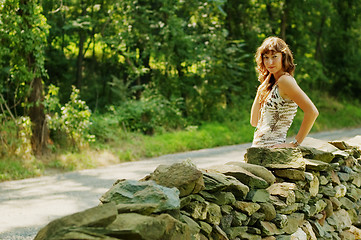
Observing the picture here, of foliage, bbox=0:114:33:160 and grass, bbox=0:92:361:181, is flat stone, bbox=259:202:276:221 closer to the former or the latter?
grass, bbox=0:92:361:181

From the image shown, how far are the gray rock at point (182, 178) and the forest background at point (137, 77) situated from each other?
704 cm

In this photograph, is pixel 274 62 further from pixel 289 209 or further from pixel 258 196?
pixel 289 209

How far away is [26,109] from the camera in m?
11.4

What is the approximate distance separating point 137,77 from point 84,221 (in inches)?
576

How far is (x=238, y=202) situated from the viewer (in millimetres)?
3777

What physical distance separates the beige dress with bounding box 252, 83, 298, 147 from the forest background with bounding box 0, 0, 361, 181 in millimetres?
6893

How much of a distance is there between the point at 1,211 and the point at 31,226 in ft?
3.87

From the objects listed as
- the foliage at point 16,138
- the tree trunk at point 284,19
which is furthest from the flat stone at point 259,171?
the tree trunk at point 284,19

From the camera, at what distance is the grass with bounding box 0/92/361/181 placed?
33.2ft

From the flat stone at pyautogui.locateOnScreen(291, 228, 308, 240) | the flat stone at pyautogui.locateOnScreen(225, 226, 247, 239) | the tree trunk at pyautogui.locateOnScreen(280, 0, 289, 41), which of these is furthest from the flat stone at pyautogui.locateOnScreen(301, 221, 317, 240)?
the tree trunk at pyautogui.locateOnScreen(280, 0, 289, 41)

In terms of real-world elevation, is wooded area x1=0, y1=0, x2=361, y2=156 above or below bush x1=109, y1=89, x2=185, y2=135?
above

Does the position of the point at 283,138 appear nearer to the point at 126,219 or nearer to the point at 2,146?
the point at 126,219

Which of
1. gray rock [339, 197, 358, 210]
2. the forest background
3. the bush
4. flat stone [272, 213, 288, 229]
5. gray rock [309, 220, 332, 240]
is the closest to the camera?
flat stone [272, 213, 288, 229]

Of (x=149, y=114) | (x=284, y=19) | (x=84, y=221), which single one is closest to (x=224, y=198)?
(x=84, y=221)
